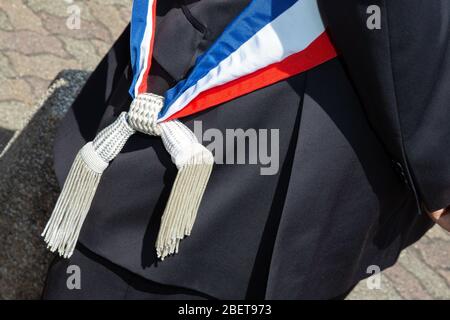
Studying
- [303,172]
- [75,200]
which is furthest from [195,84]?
[75,200]

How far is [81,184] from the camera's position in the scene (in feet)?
4.31

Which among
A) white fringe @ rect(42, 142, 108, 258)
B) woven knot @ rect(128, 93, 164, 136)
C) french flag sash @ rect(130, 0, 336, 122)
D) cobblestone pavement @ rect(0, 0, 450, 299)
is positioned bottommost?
cobblestone pavement @ rect(0, 0, 450, 299)

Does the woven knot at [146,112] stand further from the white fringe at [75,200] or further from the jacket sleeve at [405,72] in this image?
the jacket sleeve at [405,72]

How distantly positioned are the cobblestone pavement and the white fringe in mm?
841

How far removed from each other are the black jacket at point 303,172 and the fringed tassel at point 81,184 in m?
0.03

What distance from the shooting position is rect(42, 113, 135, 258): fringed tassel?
1271mm

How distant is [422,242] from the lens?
2.55 m

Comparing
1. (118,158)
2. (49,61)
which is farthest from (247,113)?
(49,61)

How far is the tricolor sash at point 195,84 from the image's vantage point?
1147mm

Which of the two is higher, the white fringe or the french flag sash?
the french flag sash

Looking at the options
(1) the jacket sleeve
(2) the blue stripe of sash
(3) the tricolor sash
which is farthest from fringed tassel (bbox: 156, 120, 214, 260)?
(1) the jacket sleeve

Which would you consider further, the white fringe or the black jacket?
the white fringe

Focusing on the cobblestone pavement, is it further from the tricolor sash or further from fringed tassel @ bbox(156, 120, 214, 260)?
fringed tassel @ bbox(156, 120, 214, 260)

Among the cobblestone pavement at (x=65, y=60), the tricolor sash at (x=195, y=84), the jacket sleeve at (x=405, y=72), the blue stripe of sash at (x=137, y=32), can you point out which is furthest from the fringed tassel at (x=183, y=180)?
the cobblestone pavement at (x=65, y=60)
